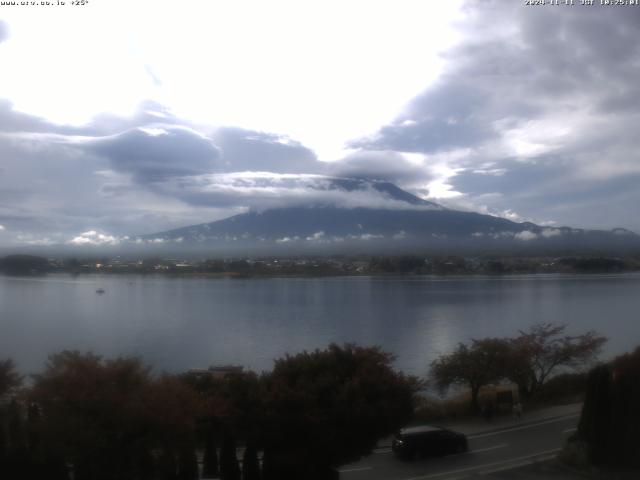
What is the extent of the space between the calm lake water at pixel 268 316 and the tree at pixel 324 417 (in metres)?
7.05

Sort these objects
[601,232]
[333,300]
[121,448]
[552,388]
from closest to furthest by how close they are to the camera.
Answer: [121,448], [552,388], [333,300], [601,232]

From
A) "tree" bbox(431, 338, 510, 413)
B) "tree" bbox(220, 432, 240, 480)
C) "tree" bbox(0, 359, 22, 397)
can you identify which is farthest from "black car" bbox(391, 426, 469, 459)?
"tree" bbox(0, 359, 22, 397)

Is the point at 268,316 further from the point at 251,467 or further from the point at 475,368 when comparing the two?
the point at 251,467

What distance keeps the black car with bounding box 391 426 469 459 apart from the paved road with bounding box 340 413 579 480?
3.7 inches

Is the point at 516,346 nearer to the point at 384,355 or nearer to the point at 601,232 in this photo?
the point at 384,355

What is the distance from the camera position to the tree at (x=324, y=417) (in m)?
6.47

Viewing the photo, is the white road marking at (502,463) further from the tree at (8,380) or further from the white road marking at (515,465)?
the tree at (8,380)

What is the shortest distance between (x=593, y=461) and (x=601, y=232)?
294 ft

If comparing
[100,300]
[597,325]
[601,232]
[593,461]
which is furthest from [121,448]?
[601,232]

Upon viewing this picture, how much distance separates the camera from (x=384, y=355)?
7.88 m

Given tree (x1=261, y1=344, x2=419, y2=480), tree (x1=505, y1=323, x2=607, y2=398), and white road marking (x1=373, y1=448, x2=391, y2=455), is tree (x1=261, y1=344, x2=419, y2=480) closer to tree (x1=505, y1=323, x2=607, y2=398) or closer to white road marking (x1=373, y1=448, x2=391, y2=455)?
white road marking (x1=373, y1=448, x2=391, y2=455)

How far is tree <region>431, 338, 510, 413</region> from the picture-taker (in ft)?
38.8

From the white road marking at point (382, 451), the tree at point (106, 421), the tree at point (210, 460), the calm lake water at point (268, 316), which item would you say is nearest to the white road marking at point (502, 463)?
the white road marking at point (382, 451)

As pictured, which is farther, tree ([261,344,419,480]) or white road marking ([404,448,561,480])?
white road marking ([404,448,561,480])
